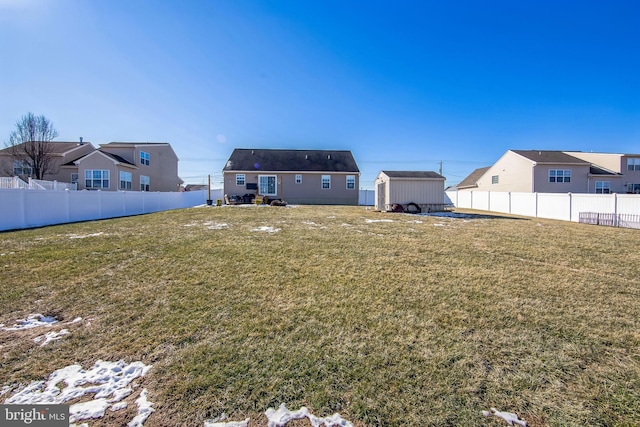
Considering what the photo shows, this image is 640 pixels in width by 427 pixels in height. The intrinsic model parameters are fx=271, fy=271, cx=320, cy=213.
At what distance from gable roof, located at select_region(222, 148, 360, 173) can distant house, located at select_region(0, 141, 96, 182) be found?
13.2 metres

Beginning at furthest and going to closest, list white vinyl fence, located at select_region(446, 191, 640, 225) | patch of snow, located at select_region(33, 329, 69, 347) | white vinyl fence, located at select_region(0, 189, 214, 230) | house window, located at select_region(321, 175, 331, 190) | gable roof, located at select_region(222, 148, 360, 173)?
house window, located at select_region(321, 175, 331, 190)
gable roof, located at select_region(222, 148, 360, 173)
white vinyl fence, located at select_region(446, 191, 640, 225)
white vinyl fence, located at select_region(0, 189, 214, 230)
patch of snow, located at select_region(33, 329, 69, 347)

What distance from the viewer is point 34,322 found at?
3.19 metres

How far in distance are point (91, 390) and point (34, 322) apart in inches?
71.6

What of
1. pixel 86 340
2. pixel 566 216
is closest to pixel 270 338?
pixel 86 340

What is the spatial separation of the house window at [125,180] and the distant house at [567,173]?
3449 cm

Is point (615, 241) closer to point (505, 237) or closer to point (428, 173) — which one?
point (505, 237)

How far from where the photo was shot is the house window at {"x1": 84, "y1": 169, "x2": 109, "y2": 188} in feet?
66.9

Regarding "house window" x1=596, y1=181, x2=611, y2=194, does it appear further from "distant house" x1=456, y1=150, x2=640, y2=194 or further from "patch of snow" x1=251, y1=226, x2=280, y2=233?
"patch of snow" x1=251, y1=226, x2=280, y2=233

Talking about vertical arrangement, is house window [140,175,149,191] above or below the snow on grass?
above

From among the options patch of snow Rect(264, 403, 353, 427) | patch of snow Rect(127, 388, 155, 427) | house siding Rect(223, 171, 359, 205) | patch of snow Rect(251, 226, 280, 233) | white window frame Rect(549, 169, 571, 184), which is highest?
white window frame Rect(549, 169, 571, 184)

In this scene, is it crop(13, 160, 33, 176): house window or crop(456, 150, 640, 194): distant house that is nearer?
crop(13, 160, 33, 176): house window

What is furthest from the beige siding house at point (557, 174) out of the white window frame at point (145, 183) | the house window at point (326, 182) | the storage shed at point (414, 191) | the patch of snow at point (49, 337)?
the white window frame at point (145, 183)

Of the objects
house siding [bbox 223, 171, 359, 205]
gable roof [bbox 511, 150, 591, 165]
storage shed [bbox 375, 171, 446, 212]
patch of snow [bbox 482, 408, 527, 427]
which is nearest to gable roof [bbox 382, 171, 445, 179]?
storage shed [bbox 375, 171, 446, 212]

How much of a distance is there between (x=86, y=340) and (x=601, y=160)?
39794mm
